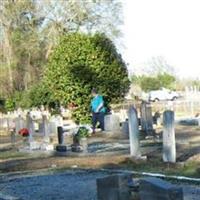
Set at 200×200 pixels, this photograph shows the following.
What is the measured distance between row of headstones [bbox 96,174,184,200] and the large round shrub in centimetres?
2233

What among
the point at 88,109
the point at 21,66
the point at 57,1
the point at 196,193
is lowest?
the point at 196,193

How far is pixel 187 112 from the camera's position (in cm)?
3969

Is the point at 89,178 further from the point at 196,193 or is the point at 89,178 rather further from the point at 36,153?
the point at 36,153

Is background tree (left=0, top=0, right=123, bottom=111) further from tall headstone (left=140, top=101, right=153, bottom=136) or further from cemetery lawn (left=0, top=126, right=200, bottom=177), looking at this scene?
cemetery lawn (left=0, top=126, right=200, bottom=177)

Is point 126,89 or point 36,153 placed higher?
point 126,89

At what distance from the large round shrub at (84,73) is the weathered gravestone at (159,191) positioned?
2334 cm

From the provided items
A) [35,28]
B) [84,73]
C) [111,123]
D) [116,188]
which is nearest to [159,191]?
[116,188]

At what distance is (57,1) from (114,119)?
27.1m

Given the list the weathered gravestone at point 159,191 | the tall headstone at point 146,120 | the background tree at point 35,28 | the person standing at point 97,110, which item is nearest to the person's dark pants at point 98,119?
the person standing at point 97,110

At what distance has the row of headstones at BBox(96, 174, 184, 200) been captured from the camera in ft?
19.0

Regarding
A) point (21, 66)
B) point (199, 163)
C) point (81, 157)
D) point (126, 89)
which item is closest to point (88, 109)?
point (126, 89)

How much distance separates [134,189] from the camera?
7773 mm

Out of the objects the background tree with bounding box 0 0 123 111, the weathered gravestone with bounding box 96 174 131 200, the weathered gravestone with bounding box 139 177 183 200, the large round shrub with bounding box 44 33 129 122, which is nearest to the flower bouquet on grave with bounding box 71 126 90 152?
the weathered gravestone with bounding box 96 174 131 200

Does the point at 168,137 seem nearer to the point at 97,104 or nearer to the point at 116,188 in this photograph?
the point at 116,188
